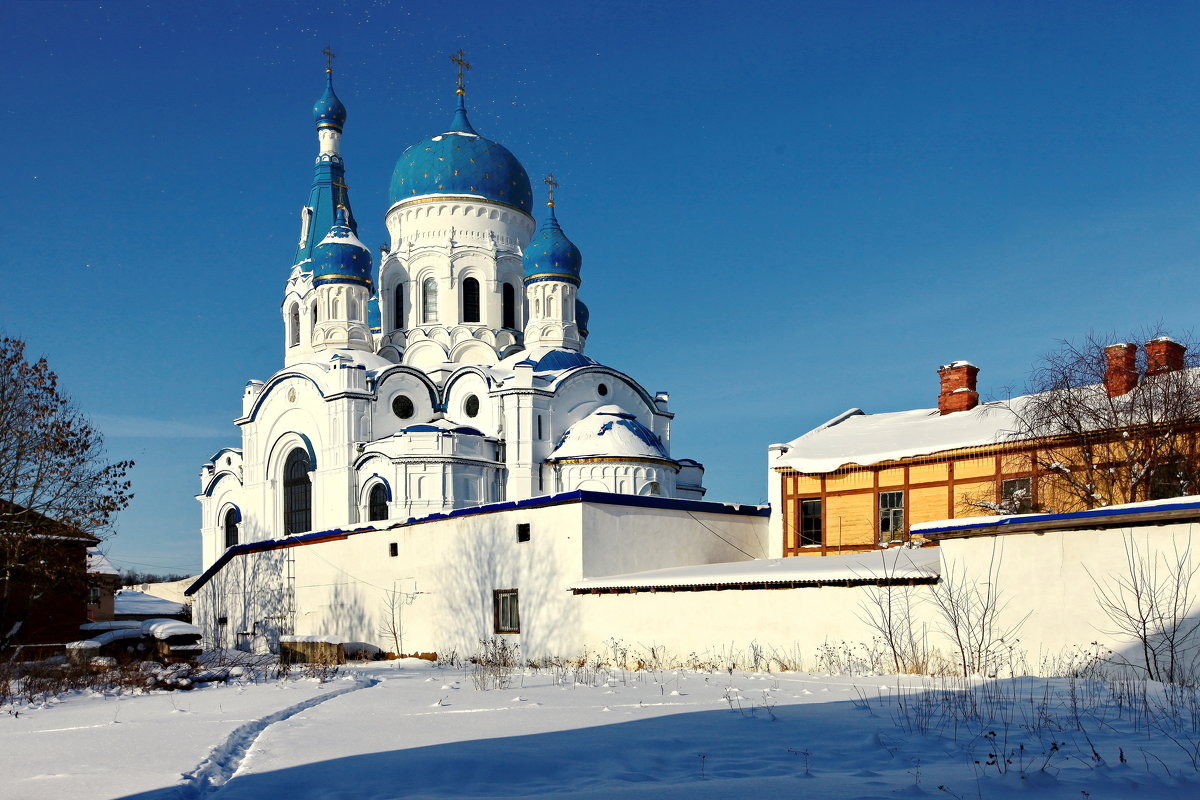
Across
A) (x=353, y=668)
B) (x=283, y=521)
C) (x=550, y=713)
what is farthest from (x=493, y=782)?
(x=283, y=521)

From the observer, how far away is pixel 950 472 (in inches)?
794

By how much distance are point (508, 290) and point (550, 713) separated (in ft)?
112

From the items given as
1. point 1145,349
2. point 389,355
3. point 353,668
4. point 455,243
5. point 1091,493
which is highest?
point 455,243

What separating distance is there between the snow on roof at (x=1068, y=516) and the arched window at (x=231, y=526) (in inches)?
1328

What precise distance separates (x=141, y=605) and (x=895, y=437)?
2762cm

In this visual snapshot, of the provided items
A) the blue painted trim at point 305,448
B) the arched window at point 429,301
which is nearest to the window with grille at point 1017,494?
the blue painted trim at point 305,448

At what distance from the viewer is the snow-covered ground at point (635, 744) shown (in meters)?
6.37

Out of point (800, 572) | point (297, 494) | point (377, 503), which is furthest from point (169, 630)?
point (297, 494)

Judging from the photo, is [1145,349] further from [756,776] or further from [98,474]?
[98,474]

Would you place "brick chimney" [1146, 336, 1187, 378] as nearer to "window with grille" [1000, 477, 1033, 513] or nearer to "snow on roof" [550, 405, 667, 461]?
"window with grille" [1000, 477, 1033, 513]

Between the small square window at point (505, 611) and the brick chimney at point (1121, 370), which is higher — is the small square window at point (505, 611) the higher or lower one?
the lower one

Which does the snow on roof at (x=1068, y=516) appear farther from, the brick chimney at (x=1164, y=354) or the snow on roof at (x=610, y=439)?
the snow on roof at (x=610, y=439)

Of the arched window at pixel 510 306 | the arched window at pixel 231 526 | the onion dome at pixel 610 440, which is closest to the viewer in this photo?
the onion dome at pixel 610 440

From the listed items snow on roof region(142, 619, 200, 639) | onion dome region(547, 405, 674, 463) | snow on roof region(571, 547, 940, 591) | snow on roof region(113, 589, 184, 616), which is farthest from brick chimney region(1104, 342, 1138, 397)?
snow on roof region(113, 589, 184, 616)
